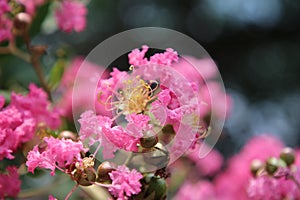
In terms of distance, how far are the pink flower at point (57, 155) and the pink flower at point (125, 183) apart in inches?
1.9

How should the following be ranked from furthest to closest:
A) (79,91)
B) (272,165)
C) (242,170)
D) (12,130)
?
1. (242,170)
2. (79,91)
3. (272,165)
4. (12,130)

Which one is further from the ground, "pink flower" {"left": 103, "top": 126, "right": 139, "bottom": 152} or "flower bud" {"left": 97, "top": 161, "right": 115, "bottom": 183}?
"pink flower" {"left": 103, "top": 126, "right": 139, "bottom": 152}

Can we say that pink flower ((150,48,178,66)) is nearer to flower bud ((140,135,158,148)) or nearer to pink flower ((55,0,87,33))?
flower bud ((140,135,158,148))

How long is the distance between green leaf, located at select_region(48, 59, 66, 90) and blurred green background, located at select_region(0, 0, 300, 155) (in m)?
2.05

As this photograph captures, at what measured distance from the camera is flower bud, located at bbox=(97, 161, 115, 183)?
728mm

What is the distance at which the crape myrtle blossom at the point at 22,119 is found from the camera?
2.68 ft

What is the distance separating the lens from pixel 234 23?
3.58 meters

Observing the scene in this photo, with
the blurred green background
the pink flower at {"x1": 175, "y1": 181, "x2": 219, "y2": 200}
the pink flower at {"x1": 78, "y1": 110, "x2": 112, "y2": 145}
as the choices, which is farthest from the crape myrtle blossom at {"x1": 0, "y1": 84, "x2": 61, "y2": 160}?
the blurred green background

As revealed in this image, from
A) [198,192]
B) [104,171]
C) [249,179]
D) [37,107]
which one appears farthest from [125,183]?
[198,192]

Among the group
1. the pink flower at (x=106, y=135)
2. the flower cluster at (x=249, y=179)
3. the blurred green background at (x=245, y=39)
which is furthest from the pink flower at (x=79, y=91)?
the blurred green background at (x=245, y=39)

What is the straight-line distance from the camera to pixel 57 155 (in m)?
0.73

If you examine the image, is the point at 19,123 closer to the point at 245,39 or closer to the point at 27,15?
the point at 27,15

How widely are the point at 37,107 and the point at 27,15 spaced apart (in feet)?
0.58

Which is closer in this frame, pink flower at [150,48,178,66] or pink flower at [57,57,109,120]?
pink flower at [150,48,178,66]
